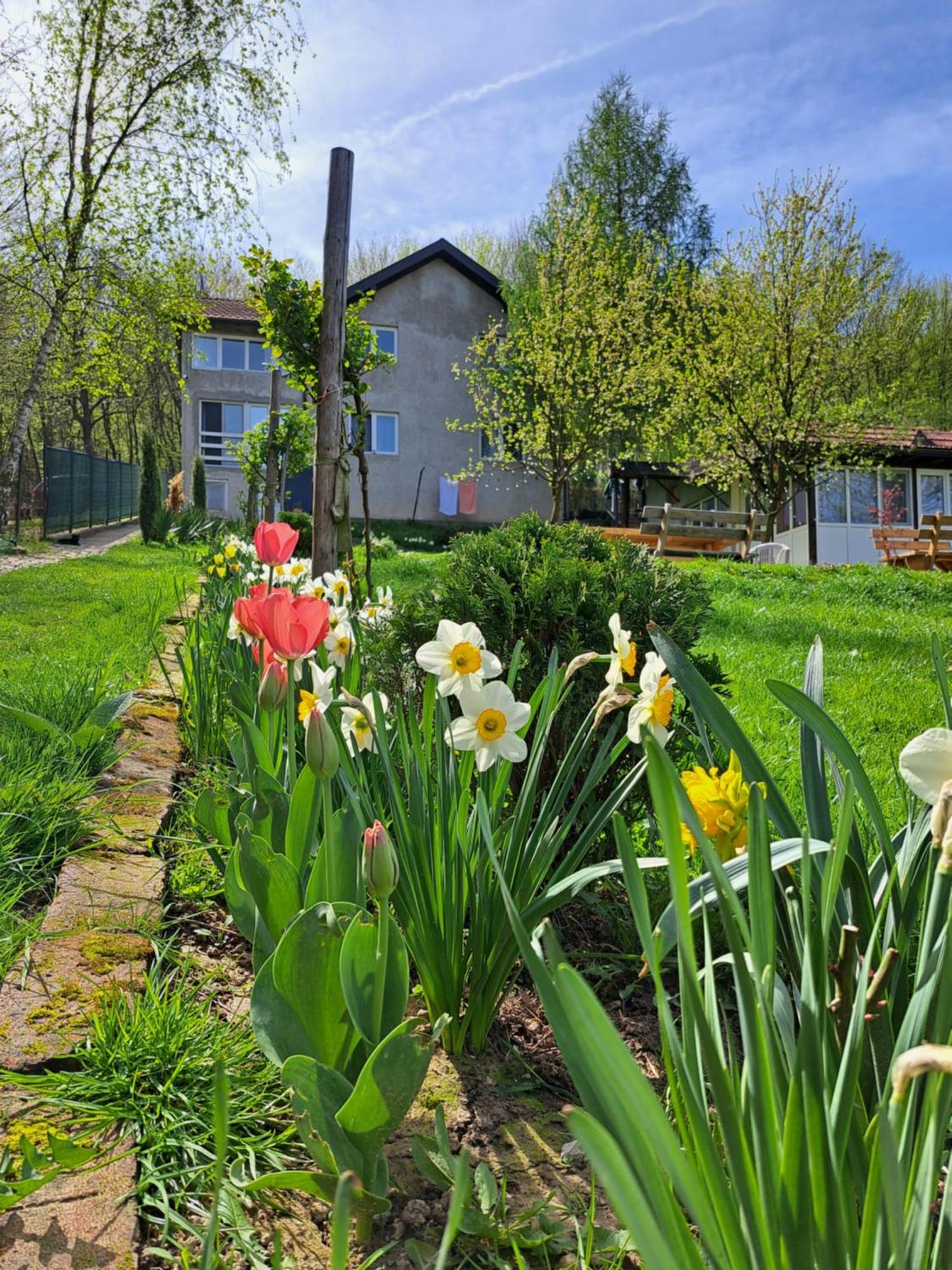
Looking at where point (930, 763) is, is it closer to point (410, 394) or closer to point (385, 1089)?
point (385, 1089)

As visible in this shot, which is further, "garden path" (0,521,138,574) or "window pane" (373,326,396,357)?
"window pane" (373,326,396,357)

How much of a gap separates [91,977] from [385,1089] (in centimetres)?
72

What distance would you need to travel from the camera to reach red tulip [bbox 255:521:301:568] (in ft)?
6.79

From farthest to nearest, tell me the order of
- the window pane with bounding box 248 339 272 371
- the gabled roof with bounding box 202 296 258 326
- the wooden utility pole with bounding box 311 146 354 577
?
1. the window pane with bounding box 248 339 272 371
2. the gabled roof with bounding box 202 296 258 326
3. the wooden utility pole with bounding box 311 146 354 577

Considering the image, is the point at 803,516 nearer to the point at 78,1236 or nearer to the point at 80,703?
the point at 80,703

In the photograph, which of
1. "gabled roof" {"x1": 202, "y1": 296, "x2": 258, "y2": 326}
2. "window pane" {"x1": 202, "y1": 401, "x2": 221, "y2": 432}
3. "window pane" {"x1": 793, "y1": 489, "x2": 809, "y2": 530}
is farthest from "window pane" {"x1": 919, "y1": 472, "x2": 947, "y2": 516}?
"window pane" {"x1": 202, "y1": 401, "x2": 221, "y2": 432}

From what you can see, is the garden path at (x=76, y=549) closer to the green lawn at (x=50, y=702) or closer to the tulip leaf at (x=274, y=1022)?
the green lawn at (x=50, y=702)

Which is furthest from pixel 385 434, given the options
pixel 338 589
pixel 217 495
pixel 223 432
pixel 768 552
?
pixel 338 589

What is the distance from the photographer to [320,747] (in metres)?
1.15

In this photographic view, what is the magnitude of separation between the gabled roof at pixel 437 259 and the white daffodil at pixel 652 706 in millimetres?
21470

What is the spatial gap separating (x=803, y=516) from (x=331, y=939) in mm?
19701

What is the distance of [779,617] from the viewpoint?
6570mm

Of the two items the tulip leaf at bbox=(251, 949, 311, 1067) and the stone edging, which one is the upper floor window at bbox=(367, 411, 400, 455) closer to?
the stone edging

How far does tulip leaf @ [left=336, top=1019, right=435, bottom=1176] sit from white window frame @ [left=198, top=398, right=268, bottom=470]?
2355cm
